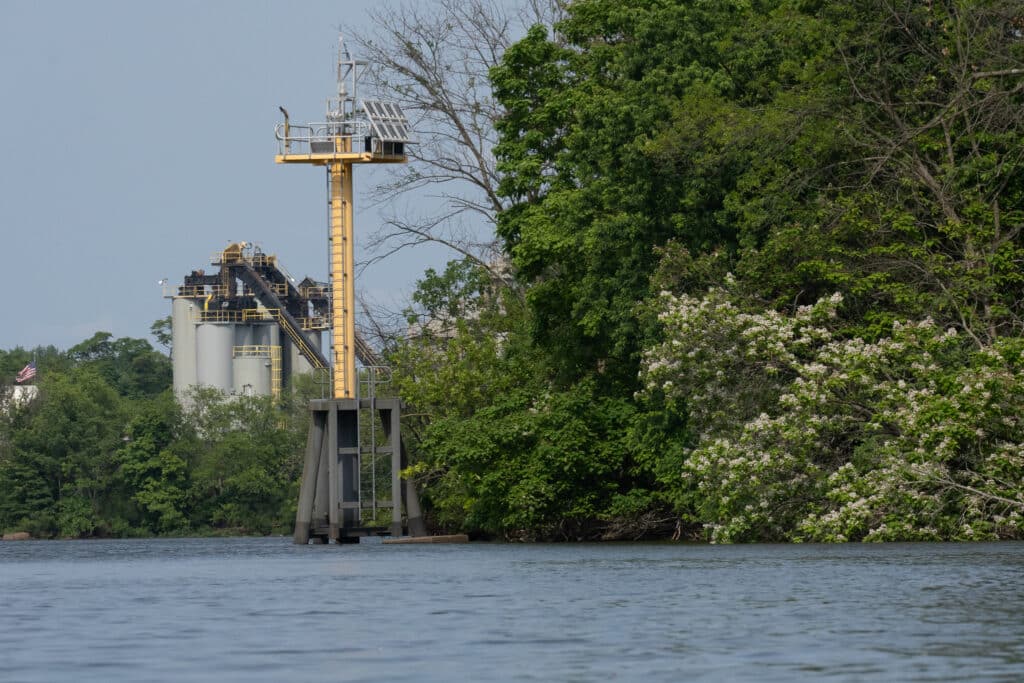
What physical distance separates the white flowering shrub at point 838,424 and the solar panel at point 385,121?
21.1 metres

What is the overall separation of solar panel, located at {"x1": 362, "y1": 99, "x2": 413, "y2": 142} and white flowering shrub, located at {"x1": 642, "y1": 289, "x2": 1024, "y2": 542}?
69.4 feet

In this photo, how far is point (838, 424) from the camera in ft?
115

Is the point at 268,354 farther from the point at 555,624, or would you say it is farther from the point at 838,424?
the point at 555,624

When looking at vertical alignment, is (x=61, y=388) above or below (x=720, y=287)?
above

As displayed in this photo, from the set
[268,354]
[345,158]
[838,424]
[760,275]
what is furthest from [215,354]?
[838,424]

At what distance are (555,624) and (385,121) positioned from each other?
144ft

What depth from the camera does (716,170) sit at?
4062 centimetres

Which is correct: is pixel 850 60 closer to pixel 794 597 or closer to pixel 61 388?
pixel 794 597

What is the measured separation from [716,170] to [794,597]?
22.6m

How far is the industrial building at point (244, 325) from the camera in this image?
118 meters

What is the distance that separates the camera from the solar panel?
2323 inches

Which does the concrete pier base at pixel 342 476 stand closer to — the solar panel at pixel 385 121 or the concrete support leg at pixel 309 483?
the concrete support leg at pixel 309 483

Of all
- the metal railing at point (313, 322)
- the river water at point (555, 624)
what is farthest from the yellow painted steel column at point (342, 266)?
the metal railing at point (313, 322)

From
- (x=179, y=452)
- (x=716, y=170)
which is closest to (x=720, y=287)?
(x=716, y=170)
